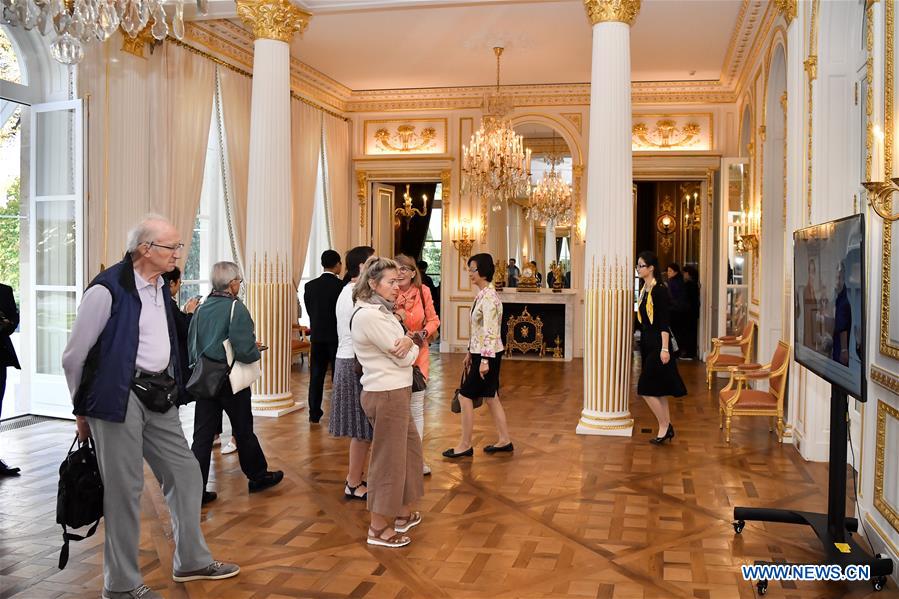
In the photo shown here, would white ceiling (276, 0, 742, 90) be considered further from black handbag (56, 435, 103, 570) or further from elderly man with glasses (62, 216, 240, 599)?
black handbag (56, 435, 103, 570)

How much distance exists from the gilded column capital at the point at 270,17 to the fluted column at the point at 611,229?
2.86 m

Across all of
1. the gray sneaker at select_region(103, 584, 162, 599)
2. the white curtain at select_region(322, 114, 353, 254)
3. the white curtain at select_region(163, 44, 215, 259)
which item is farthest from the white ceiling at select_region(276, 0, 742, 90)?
the gray sneaker at select_region(103, 584, 162, 599)

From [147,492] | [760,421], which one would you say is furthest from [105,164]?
[760,421]

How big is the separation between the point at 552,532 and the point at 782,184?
5363mm

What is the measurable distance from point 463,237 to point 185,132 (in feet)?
17.5

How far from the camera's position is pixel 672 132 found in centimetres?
1247

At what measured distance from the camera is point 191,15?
872 cm

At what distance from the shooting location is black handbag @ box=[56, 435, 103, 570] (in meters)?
3.26

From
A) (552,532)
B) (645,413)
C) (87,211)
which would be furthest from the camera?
(645,413)

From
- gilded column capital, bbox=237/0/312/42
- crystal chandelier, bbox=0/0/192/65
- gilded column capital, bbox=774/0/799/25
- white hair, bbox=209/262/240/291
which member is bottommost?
white hair, bbox=209/262/240/291

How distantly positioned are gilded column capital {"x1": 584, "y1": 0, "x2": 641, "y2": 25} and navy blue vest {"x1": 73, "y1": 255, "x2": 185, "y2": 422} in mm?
5081

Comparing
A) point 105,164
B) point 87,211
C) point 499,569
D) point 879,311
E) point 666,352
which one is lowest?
point 499,569

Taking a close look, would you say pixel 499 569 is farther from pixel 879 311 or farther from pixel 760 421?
pixel 760 421

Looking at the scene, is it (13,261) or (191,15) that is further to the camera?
(191,15)
